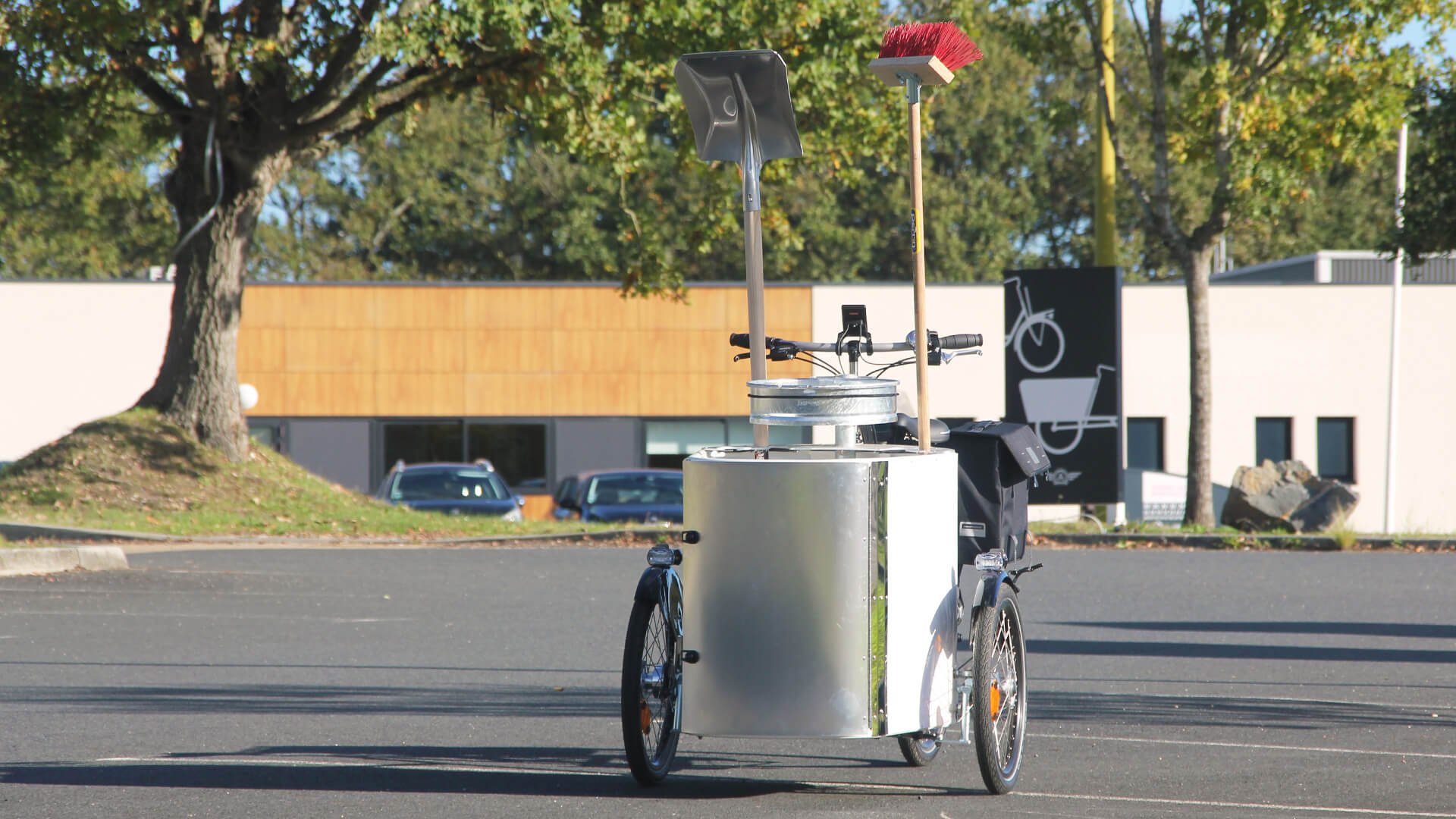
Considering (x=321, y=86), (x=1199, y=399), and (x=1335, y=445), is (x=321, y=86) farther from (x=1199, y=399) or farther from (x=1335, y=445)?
(x=1335, y=445)

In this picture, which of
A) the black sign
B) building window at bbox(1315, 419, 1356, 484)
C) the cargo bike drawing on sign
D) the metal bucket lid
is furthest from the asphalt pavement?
building window at bbox(1315, 419, 1356, 484)

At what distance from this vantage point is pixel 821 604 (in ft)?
18.0

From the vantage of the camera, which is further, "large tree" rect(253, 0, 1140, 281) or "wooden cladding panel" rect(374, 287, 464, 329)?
"large tree" rect(253, 0, 1140, 281)

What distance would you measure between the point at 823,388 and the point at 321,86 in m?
15.0

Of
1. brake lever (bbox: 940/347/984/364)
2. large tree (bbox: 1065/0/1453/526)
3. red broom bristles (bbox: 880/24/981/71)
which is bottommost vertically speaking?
brake lever (bbox: 940/347/984/364)

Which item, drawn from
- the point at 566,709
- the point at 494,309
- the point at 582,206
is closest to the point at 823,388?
the point at 566,709

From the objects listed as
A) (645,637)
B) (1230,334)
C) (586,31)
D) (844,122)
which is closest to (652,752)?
(645,637)

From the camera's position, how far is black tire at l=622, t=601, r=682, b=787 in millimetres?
5402

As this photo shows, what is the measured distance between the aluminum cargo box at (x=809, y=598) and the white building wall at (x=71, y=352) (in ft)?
102

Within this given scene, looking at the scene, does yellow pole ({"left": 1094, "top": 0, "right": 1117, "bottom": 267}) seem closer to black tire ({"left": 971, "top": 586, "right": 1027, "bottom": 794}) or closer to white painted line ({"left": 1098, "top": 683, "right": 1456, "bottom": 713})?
white painted line ({"left": 1098, "top": 683, "right": 1456, "bottom": 713})

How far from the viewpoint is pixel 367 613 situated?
11.6 m

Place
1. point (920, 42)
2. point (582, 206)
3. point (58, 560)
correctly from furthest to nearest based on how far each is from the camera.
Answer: point (582, 206)
point (58, 560)
point (920, 42)

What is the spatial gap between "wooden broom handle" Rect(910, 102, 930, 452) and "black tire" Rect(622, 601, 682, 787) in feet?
3.53

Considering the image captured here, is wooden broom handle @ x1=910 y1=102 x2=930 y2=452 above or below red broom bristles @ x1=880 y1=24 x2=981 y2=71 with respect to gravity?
below
